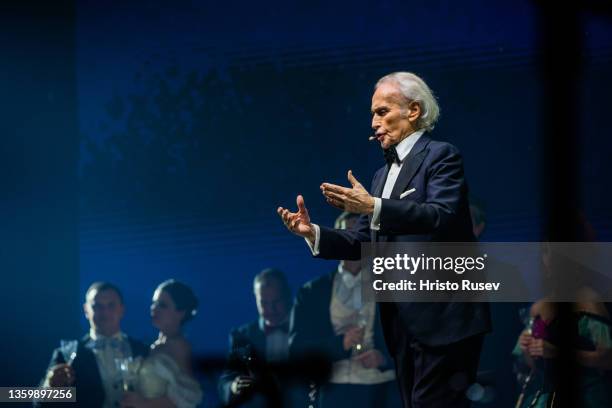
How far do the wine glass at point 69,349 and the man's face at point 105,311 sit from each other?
117 millimetres

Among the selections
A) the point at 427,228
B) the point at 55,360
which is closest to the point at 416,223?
the point at 427,228

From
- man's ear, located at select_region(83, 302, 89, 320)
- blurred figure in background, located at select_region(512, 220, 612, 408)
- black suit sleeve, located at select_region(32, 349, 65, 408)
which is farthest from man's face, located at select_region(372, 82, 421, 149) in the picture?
black suit sleeve, located at select_region(32, 349, 65, 408)

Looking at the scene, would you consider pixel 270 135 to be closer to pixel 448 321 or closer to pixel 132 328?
pixel 132 328

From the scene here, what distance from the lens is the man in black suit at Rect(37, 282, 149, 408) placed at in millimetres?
4750

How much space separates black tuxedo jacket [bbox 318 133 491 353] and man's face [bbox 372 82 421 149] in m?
0.07

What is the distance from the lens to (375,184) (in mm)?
3678

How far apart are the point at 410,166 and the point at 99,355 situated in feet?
6.68

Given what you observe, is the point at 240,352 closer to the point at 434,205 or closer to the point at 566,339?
the point at 566,339

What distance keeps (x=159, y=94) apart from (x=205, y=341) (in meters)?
1.18

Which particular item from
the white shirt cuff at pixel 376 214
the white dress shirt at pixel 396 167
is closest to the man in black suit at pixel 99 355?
the white dress shirt at pixel 396 167

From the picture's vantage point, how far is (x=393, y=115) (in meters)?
3.57

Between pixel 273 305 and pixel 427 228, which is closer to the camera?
pixel 427 228

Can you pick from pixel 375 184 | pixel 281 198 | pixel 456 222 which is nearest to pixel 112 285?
pixel 281 198

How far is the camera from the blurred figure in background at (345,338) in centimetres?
462
